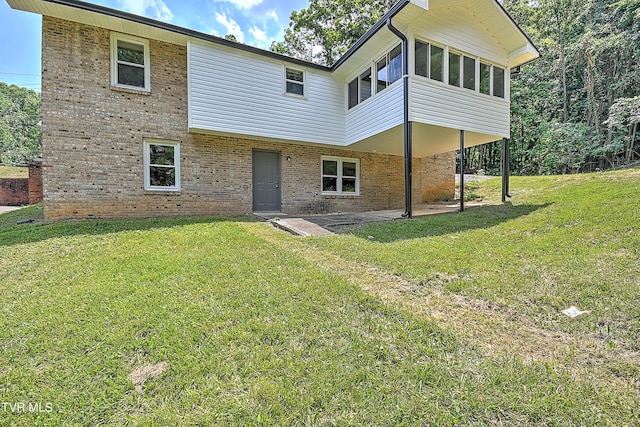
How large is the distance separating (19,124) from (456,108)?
6532cm

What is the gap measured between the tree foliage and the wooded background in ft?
142

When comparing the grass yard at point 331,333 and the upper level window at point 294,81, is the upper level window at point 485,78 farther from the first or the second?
the grass yard at point 331,333

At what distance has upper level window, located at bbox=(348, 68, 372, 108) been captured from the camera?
10320mm

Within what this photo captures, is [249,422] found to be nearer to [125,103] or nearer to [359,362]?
[359,362]

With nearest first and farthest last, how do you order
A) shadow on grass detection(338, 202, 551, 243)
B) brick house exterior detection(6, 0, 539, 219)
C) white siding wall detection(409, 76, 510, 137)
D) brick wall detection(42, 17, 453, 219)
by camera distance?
shadow on grass detection(338, 202, 551, 243) < brick wall detection(42, 17, 453, 219) < brick house exterior detection(6, 0, 539, 219) < white siding wall detection(409, 76, 510, 137)

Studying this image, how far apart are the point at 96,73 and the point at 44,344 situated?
28.2 ft

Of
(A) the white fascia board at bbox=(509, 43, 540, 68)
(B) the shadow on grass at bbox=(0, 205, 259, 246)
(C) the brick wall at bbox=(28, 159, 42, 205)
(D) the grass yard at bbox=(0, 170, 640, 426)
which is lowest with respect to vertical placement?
(D) the grass yard at bbox=(0, 170, 640, 426)

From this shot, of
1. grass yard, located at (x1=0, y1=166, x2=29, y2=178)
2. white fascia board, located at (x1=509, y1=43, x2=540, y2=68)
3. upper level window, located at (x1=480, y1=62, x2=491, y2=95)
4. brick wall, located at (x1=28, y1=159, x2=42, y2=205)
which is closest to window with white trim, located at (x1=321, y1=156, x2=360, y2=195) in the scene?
upper level window, located at (x1=480, y1=62, x2=491, y2=95)

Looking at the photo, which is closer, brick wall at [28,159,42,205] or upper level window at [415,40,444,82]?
upper level window at [415,40,444,82]

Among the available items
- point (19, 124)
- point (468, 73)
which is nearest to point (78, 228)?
point (468, 73)

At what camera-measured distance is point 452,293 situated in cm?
351

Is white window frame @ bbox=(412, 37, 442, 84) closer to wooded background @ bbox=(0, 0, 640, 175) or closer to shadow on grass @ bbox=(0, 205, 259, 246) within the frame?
shadow on grass @ bbox=(0, 205, 259, 246)

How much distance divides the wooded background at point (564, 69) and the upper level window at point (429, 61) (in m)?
14.3

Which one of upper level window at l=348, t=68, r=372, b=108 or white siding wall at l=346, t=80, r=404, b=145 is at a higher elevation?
upper level window at l=348, t=68, r=372, b=108
